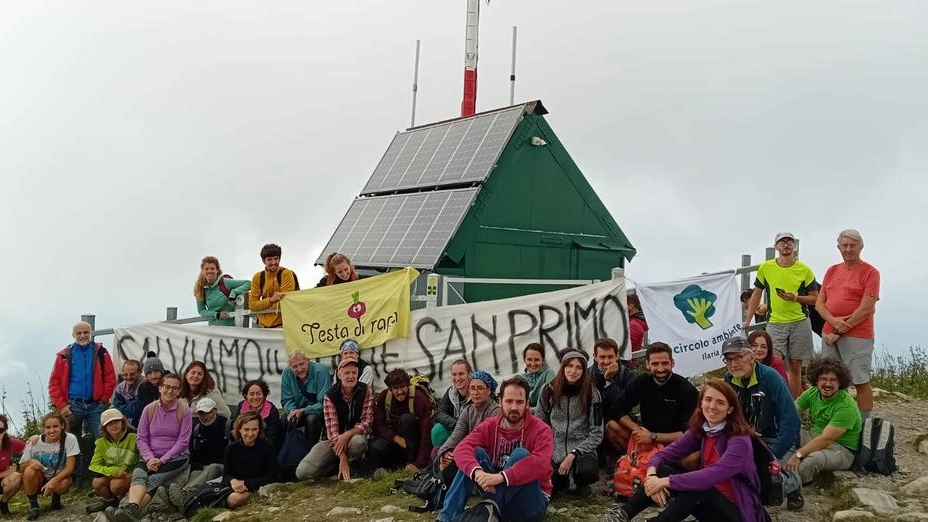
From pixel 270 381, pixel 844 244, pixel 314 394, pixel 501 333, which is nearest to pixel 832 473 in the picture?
Answer: pixel 844 244

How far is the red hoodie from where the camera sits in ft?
18.4

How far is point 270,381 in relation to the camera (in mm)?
10477

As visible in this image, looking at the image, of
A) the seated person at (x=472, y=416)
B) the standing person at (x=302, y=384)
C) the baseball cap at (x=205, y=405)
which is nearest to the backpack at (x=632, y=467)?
the seated person at (x=472, y=416)

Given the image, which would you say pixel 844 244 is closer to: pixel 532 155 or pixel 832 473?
pixel 832 473

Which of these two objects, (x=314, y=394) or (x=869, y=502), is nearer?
(x=869, y=502)

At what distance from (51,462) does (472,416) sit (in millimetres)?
5255

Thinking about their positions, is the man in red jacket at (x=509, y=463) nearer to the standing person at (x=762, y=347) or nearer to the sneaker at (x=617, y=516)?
the sneaker at (x=617, y=516)

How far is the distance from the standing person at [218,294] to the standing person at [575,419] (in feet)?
19.3

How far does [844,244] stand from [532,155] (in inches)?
233

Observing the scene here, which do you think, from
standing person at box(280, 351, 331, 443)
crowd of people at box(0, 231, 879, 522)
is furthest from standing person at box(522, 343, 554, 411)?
standing person at box(280, 351, 331, 443)

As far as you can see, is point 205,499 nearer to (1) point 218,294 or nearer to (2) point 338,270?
(2) point 338,270

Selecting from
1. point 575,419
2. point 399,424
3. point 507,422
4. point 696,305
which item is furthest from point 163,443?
point 696,305

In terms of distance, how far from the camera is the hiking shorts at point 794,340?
855cm

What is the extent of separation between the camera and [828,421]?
6.91 metres
